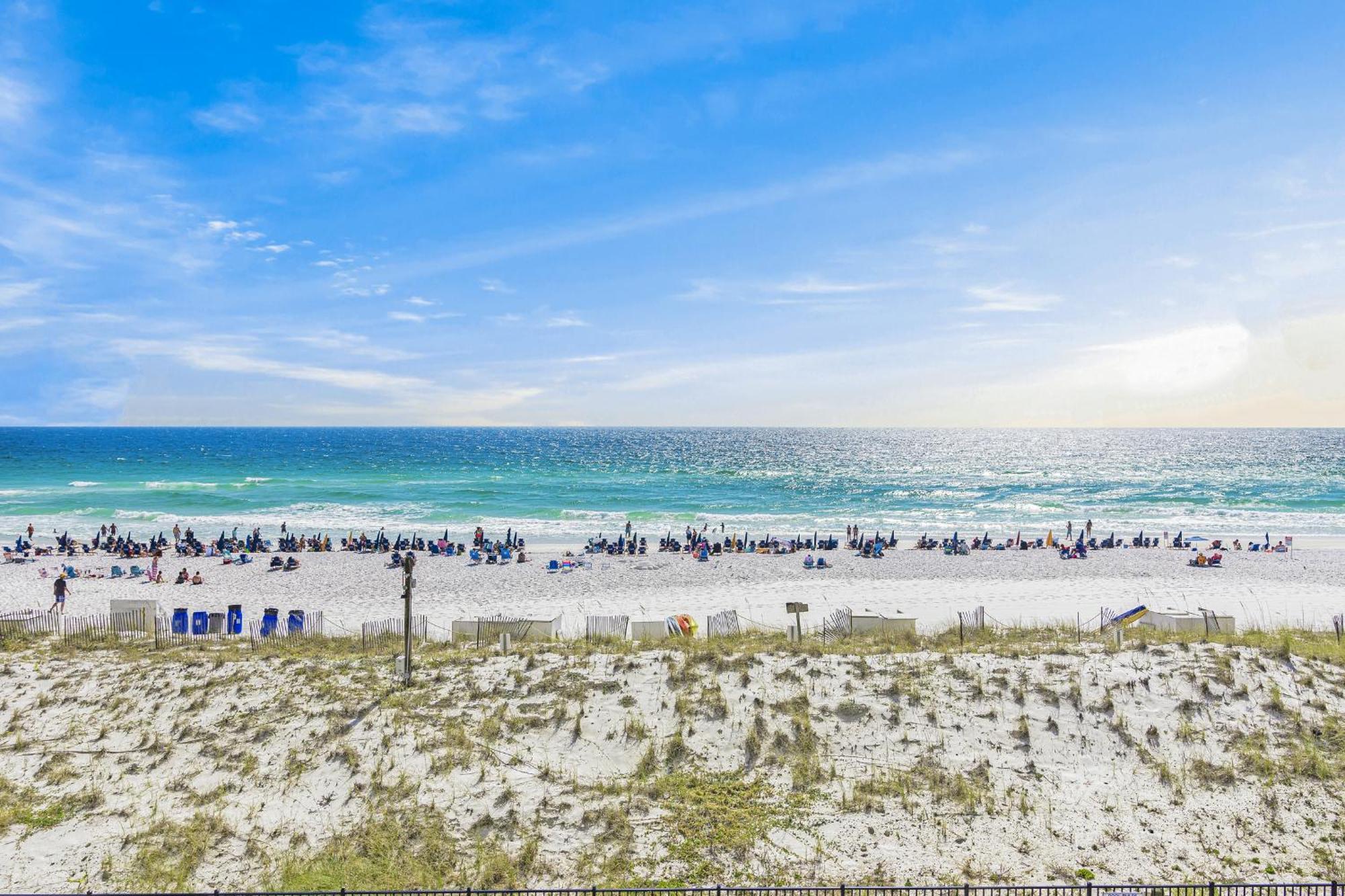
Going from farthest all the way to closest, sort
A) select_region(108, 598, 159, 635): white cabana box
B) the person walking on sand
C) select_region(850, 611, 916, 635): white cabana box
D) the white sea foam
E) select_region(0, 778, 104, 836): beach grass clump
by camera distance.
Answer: the white sea foam
the person walking on sand
select_region(850, 611, 916, 635): white cabana box
select_region(108, 598, 159, 635): white cabana box
select_region(0, 778, 104, 836): beach grass clump

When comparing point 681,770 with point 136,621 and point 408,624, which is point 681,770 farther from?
point 136,621

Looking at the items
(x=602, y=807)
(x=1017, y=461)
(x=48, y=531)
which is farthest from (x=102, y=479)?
(x=1017, y=461)

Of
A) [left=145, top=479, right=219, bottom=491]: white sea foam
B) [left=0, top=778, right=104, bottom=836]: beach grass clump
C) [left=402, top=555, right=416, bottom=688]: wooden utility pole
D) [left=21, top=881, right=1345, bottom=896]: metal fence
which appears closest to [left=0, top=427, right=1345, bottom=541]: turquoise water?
[left=145, top=479, right=219, bottom=491]: white sea foam

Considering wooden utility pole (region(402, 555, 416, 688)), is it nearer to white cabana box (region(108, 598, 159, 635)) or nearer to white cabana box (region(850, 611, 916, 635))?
white cabana box (region(108, 598, 159, 635))

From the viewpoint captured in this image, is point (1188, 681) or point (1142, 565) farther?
point (1142, 565)

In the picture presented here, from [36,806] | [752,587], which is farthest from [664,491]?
[36,806]

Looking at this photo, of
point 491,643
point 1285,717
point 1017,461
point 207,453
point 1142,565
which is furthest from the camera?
point 207,453

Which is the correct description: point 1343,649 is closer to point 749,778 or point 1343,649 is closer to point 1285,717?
point 1285,717
